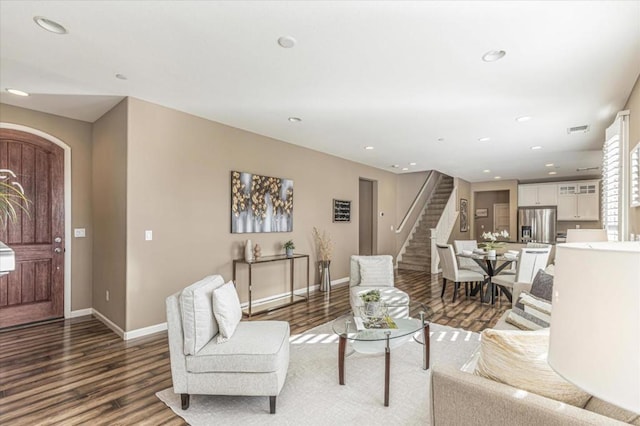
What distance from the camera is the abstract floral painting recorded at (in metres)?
4.64

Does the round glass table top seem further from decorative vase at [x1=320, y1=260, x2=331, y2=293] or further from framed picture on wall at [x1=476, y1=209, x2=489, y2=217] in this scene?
framed picture on wall at [x1=476, y1=209, x2=489, y2=217]

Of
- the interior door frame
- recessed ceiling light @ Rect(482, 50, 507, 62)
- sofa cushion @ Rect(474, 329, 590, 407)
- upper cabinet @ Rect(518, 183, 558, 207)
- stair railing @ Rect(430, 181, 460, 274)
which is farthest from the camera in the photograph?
upper cabinet @ Rect(518, 183, 558, 207)

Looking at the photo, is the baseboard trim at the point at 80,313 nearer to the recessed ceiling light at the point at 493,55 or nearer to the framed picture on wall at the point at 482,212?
the recessed ceiling light at the point at 493,55

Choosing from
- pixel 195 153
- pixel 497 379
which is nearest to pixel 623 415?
pixel 497 379

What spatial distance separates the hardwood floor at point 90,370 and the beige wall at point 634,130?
192 cm

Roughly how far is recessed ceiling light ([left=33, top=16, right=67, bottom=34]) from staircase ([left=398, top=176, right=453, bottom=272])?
7923 millimetres

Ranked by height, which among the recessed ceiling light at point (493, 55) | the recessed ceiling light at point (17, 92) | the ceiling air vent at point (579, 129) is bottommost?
the ceiling air vent at point (579, 129)

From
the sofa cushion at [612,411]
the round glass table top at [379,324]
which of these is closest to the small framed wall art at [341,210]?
the round glass table top at [379,324]

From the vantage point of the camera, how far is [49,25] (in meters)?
2.26

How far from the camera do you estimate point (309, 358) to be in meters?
3.10

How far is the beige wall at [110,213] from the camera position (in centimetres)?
366

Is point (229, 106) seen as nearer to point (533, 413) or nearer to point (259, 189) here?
point (259, 189)

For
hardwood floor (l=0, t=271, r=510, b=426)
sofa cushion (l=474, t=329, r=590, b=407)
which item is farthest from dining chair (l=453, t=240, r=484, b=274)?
sofa cushion (l=474, t=329, r=590, b=407)

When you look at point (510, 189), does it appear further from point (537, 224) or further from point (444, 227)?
point (444, 227)
